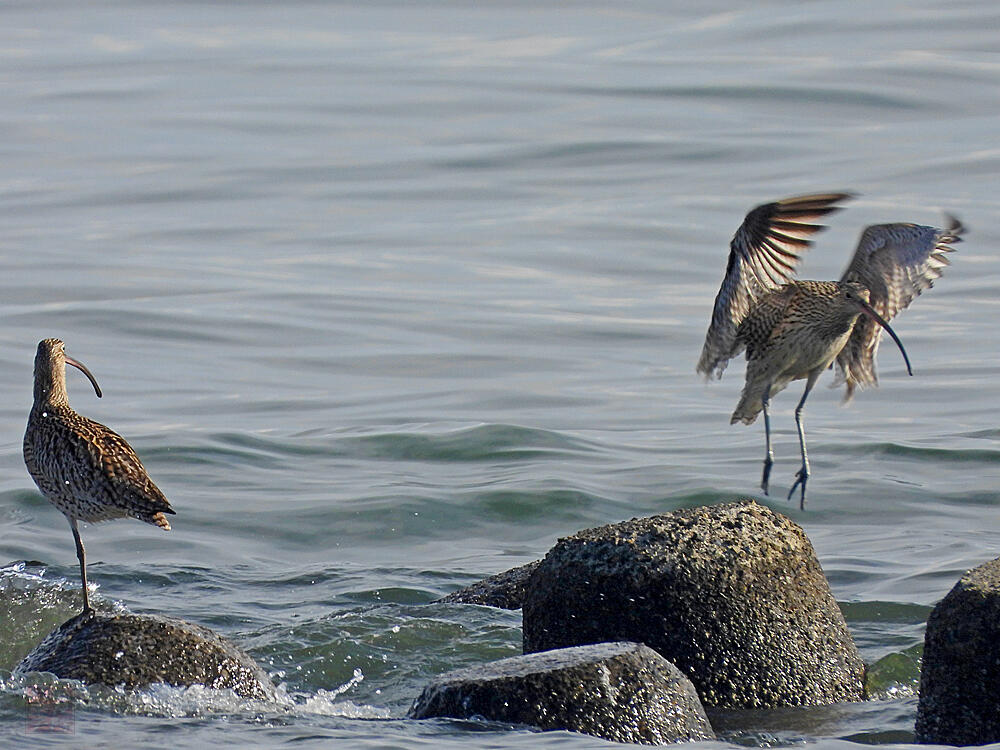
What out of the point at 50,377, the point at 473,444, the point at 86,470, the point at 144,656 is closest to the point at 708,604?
the point at 144,656

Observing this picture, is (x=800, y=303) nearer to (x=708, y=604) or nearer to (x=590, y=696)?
(x=708, y=604)

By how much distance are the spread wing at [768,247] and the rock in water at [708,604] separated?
2.34 m

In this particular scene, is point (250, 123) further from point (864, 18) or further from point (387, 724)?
point (387, 724)

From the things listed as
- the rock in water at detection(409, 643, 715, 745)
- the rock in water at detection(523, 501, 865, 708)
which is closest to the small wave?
the rock in water at detection(523, 501, 865, 708)

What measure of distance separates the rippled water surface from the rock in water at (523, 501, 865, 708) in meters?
0.21

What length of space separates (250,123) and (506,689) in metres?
A: 20.5

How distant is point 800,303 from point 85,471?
433cm

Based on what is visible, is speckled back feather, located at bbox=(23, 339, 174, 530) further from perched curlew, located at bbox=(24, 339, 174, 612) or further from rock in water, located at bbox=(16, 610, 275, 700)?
rock in water, located at bbox=(16, 610, 275, 700)

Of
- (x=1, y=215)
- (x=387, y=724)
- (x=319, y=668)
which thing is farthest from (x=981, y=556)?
(x=1, y=215)

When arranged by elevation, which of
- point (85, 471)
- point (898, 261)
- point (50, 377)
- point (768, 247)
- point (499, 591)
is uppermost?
point (768, 247)

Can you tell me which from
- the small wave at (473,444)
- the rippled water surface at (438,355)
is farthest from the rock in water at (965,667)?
the small wave at (473,444)

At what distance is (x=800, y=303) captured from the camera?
10.6 metres

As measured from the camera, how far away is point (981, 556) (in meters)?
10.2

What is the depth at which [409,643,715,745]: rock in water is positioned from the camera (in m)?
6.43
